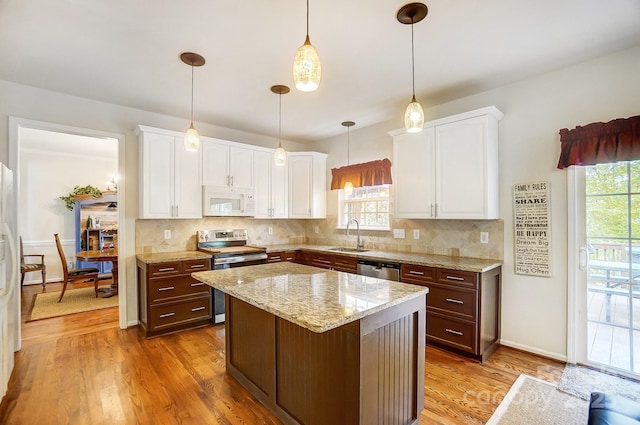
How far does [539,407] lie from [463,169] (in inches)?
79.0

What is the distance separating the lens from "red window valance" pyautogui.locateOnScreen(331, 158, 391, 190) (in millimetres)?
4055

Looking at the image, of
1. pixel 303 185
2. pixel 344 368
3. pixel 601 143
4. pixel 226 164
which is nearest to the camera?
pixel 344 368

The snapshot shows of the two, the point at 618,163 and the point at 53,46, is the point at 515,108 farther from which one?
the point at 53,46

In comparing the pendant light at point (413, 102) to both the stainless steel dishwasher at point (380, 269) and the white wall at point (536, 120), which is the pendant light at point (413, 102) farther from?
the stainless steel dishwasher at point (380, 269)

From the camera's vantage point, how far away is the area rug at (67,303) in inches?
162

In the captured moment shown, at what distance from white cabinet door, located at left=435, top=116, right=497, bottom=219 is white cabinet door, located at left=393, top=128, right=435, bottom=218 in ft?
0.29

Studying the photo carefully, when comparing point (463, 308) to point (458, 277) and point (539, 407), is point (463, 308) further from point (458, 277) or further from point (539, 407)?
point (539, 407)

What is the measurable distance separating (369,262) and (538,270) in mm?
1621

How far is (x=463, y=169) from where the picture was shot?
119 inches

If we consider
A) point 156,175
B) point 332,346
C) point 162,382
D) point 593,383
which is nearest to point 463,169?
point 593,383

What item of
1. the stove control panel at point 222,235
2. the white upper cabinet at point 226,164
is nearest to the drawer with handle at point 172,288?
the stove control panel at point 222,235

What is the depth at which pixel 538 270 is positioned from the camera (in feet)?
9.21

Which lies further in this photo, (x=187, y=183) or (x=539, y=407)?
(x=187, y=183)

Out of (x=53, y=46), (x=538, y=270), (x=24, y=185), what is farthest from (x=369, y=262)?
(x=24, y=185)
